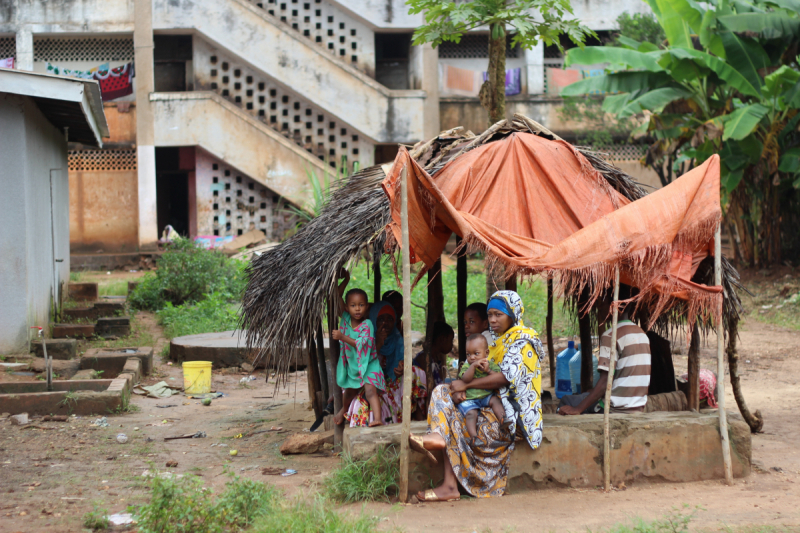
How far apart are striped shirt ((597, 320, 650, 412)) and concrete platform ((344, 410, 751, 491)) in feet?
0.54

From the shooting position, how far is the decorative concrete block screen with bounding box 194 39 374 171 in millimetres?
17719

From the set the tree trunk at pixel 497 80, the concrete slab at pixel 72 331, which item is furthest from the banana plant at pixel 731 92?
the concrete slab at pixel 72 331

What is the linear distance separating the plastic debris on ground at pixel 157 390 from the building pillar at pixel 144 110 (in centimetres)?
954

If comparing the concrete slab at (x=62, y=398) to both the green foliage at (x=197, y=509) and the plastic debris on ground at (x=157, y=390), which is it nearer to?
the plastic debris on ground at (x=157, y=390)

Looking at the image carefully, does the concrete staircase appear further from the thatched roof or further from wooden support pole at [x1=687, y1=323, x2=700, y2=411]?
wooden support pole at [x1=687, y1=323, x2=700, y2=411]

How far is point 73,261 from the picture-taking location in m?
17.1

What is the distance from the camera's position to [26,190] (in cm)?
880

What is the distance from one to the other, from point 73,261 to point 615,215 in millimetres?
14974

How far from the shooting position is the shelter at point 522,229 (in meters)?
4.88

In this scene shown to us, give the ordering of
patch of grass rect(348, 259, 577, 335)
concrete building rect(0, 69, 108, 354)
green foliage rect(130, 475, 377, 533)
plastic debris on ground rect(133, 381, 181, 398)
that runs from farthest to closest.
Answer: patch of grass rect(348, 259, 577, 335), concrete building rect(0, 69, 108, 354), plastic debris on ground rect(133, 381, 181, 398), green foliage rect(130, 475, 377, 533)

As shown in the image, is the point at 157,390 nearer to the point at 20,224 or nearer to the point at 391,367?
the point at 20,224

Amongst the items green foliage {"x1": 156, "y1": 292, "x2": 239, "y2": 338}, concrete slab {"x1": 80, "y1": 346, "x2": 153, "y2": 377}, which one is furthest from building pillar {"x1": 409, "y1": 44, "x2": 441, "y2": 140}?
concrete slab {"x1": 80, "y1": 346, "x2": 153, "y2": 377}

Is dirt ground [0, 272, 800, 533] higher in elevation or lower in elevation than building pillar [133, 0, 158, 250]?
lower

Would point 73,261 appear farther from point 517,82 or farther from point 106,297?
point 517,82
